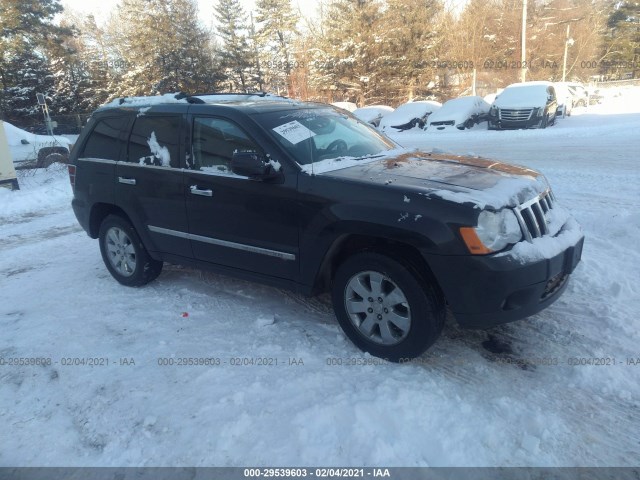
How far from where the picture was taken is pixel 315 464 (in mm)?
2557

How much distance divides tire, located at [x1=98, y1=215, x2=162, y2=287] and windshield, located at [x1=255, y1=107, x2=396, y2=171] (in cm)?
196

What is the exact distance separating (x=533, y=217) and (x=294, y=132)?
193cm

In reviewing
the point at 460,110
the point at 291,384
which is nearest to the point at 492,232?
the point at 291,384

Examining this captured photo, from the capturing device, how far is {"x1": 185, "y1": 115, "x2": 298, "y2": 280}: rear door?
12.1 ft

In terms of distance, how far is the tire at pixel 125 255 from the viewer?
488 cm

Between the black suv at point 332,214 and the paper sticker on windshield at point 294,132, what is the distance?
0.04 feet

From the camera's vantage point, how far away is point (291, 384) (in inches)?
127

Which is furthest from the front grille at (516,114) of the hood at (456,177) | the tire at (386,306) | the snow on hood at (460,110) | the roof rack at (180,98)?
the tire at (386,306)

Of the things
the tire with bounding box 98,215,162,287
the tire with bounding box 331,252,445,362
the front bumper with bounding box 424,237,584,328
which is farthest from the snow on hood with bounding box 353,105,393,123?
the front bumper with bounding box 424,237,584,328

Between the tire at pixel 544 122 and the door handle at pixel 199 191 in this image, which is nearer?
the door handle at pixel 199 191

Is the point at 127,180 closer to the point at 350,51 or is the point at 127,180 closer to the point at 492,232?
the point at 492,232

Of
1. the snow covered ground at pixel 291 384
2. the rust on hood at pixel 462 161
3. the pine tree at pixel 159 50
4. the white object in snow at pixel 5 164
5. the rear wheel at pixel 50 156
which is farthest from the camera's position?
the pine tree at pixel 159 50

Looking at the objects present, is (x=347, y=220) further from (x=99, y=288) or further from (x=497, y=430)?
(x=99, y=288)

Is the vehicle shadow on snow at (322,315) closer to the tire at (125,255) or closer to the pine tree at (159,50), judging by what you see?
the tire at (125,255)
